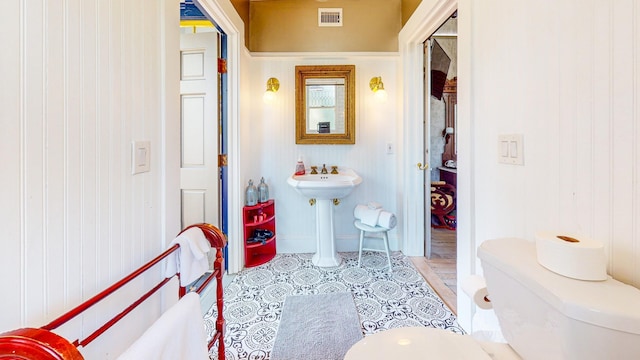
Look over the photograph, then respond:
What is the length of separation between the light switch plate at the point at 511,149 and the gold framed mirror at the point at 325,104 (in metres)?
1.67

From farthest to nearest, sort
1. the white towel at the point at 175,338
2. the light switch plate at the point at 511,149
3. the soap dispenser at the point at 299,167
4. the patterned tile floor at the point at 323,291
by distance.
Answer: the soap dispenser at the point at 299,167, the patterned tile floor at the point at 323,291, the light switch plate at the point at 511,149, the white towel at the point at 175,338

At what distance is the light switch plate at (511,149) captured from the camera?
1.12 meters

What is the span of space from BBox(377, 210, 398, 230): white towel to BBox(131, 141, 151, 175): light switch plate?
1.82 meters

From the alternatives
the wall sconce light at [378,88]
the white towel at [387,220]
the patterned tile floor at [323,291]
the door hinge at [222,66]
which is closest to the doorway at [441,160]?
the patterned tile floor at [323,291]

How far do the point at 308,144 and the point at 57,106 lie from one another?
2.21 m

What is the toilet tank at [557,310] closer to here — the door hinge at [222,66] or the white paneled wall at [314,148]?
the white paneled wall at [314,148]

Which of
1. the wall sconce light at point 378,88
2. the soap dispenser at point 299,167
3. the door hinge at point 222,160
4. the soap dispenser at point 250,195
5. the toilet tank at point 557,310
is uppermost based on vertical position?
the wall sconce light at point 378,88

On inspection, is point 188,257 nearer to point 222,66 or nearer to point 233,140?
point 233,140

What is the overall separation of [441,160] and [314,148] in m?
2.42

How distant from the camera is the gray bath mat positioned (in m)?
1.46

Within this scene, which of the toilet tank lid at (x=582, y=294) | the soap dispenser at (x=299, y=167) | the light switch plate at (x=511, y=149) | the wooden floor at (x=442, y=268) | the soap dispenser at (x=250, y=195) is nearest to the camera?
the toilet tank lid at (x=582, y=294)

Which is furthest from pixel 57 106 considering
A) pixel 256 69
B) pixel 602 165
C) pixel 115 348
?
pixel 256 69

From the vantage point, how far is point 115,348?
36.1 inches

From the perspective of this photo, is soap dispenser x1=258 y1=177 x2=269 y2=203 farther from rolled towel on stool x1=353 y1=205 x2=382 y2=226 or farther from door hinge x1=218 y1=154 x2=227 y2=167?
rolled towel on stool x1=353 y1=205 x2=382 y2=226
